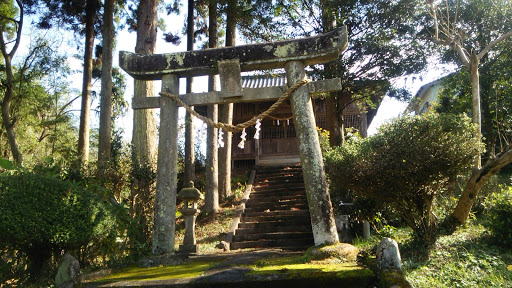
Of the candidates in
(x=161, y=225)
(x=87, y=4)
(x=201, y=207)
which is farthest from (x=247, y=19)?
(x=161, y=225)

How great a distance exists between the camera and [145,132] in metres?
10.5

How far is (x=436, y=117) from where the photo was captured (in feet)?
24.3

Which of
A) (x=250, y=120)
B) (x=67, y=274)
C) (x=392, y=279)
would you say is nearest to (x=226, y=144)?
(x=250, y=120)

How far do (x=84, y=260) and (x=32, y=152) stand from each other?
1766cm

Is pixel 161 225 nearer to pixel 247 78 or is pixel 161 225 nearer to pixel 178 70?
pixel 178 70

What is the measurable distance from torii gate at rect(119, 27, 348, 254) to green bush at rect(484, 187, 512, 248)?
11.8ft

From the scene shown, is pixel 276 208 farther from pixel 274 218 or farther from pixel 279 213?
pixel 274 218

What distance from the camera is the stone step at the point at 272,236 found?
34.7ft

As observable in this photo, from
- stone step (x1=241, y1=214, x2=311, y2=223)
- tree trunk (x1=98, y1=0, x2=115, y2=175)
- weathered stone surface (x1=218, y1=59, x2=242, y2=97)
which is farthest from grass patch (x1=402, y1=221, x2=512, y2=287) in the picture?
tree trunk (x1=98, y1=0, x2=115, y2=175)

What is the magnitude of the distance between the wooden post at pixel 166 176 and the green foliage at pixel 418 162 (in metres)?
3.86

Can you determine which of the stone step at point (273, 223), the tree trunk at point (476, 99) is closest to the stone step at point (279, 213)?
the stone step at point (273, 223)

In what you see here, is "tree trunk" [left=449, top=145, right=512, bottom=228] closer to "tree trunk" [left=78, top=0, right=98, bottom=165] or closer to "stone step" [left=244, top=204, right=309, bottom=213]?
"stone step" [left=244, top=204, right=309, bottom=213]

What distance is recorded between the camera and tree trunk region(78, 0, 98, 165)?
1290 cm

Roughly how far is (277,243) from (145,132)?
A: 483 cm
